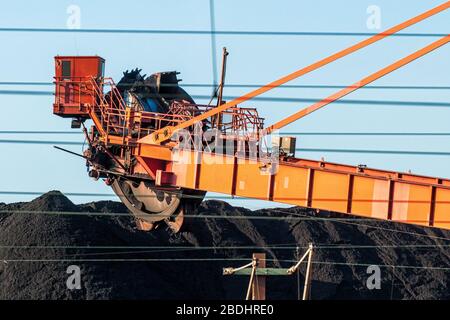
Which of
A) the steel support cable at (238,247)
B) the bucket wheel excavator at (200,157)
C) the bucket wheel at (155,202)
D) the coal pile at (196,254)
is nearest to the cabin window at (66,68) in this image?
the bucket wheel excavator at (200,157)

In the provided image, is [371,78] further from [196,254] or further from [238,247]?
[238,247]

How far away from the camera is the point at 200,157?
24.7 metres

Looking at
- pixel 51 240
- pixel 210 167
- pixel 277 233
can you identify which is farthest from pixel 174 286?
pixel 210 167

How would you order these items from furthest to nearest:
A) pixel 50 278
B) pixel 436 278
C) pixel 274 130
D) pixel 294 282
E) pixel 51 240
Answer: pixel 436 278 → pixel 294 282 → pixel 51 240 → pixel 50 278 → pixel 274 130

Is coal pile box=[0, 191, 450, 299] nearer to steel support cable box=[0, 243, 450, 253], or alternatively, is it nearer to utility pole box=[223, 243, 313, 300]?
steel support cable box=[0, 243, 450, 253]

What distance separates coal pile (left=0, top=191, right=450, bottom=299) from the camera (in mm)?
36969

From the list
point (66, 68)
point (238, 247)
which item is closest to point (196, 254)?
point (238, 247)

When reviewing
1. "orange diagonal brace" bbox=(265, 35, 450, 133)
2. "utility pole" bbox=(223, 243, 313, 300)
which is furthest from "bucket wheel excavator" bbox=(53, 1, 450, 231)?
"utility pole" bbox=(223, 243, 313, 300)

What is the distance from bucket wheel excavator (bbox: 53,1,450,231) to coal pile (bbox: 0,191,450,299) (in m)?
5.68

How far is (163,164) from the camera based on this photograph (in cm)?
2645

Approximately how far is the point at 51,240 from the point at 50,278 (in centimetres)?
261

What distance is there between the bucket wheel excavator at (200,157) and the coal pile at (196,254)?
5678 mm

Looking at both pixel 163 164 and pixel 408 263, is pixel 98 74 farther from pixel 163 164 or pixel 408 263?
pixel 408 263
